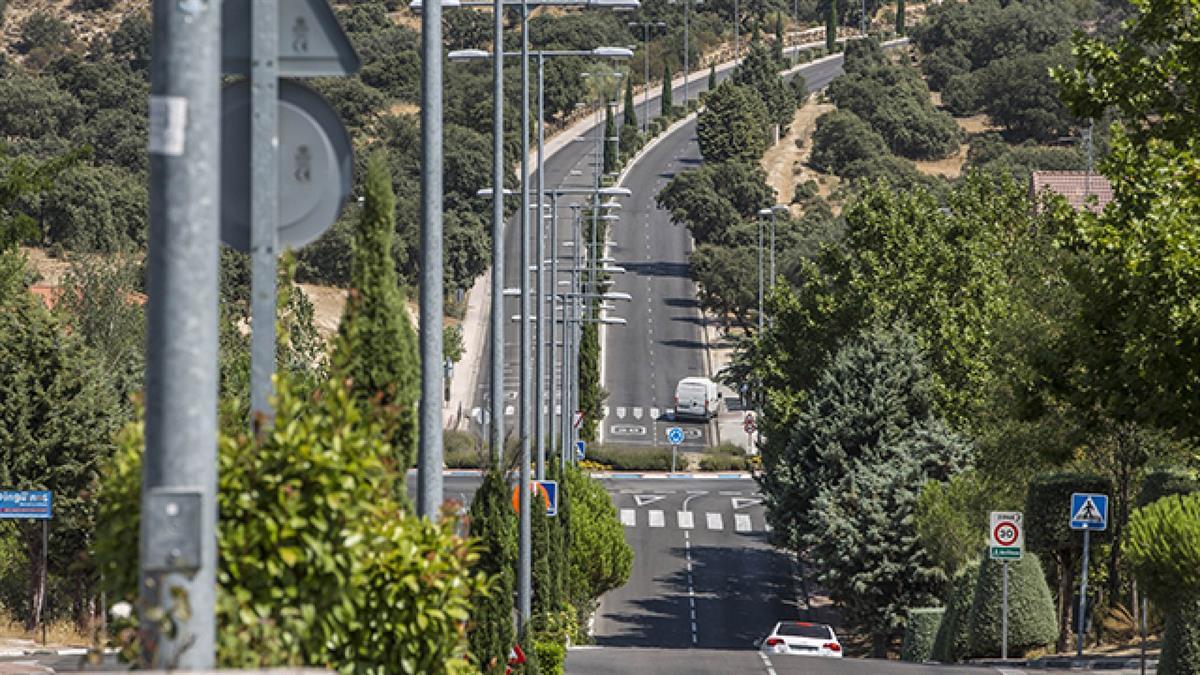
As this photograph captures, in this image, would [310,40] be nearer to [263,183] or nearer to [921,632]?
[263,183]

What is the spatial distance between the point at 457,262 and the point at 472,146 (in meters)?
19.6

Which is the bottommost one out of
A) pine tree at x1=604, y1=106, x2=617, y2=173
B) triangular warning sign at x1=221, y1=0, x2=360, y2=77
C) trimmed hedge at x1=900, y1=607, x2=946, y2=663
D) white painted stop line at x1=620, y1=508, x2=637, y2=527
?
trimmed hedge at x1=900, y1=607, x2=946, y2=663

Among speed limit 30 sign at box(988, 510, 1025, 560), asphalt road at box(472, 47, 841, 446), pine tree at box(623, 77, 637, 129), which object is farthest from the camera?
pine tree at box(623, 77, 637, 129)

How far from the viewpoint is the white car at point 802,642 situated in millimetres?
41406

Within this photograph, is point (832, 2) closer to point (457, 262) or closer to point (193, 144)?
point (457, 262)

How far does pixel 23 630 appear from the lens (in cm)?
3934

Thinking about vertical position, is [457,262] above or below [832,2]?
below

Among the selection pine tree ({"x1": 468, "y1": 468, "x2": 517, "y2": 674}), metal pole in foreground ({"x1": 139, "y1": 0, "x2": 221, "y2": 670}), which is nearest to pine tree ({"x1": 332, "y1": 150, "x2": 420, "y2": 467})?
metal pole in foreground ({"x1": 139, "y1": 0, "x2": 221, "y2": 670})

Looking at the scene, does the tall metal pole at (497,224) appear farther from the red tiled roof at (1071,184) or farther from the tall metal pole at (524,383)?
the red tiled roof at (1071,184)

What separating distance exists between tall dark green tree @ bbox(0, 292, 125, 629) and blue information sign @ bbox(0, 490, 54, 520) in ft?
17.8

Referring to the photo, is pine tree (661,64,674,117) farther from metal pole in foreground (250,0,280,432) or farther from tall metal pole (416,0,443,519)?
metal pole in foreground (250,0,280,432)

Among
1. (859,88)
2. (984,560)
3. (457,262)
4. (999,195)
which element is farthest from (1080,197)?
(859,88)

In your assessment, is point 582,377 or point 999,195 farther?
point 582,377

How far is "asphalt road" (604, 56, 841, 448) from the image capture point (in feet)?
333
